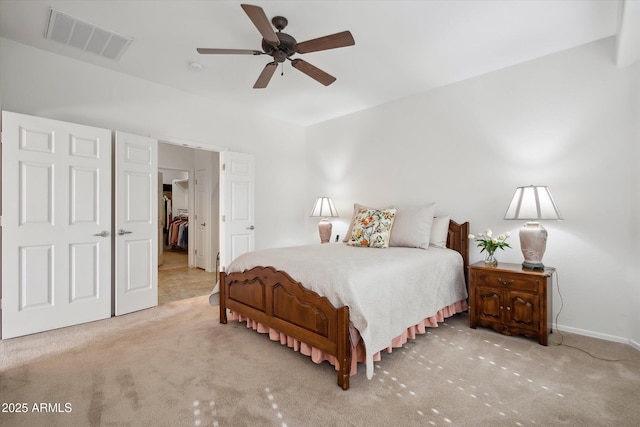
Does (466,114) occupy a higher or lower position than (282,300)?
higher

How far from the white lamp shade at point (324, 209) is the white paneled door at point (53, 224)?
2.65 meters

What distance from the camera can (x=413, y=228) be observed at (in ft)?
10.5

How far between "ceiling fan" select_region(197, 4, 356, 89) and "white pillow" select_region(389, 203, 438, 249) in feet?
5.38

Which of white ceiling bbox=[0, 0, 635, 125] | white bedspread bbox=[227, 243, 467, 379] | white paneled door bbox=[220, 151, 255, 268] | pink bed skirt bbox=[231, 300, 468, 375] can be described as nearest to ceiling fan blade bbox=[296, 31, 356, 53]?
white ceiling bbox=[0, 0, 635, 125]

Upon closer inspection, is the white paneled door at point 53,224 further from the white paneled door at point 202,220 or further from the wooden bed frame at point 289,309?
the white paneled door at point 202,220

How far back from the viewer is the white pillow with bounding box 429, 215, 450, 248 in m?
3.28

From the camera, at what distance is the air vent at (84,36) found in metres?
2.44

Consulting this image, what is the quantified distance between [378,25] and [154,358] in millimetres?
3130

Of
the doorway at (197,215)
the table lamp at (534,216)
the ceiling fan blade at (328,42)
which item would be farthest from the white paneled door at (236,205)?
the table lamp at (534,216)

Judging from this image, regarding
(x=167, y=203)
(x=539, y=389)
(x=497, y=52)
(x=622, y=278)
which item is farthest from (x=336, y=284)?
(x=167, y=203)

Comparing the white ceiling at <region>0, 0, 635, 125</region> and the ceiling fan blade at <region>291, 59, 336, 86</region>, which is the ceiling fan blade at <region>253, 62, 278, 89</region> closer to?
the ceiling fan blade at <region>291, 59, 336, 86</region>

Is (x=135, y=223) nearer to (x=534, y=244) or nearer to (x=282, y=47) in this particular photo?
(x=282, y=47)

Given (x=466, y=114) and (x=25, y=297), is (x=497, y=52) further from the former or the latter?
(x=25, y=297)

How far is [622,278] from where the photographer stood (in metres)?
2.50
